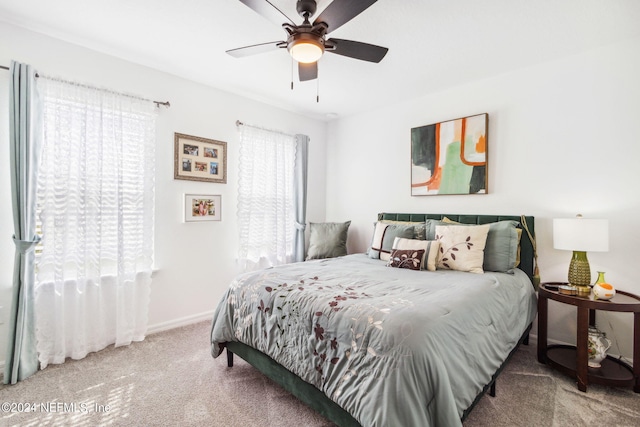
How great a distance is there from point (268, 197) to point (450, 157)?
225cm

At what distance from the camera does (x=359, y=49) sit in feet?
6.63

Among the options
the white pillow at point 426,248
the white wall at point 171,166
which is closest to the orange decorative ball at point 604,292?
the white pillow at point 426,248

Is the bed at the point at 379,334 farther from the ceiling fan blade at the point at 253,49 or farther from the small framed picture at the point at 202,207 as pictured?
the ceiling fan blade at the point at 253,49

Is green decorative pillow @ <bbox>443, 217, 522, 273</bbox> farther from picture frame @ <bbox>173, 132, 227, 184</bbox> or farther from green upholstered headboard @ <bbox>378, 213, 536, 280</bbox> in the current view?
picture frame @ <bbox>173, 132, 227, 184</bbox>

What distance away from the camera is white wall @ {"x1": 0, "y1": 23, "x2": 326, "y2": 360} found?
2232 millimetres

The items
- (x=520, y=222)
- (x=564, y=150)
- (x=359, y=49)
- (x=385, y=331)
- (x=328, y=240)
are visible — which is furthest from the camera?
(x=328, y=240)

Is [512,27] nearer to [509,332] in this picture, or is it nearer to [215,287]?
[509,332]

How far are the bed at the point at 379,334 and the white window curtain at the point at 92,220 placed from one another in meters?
1.12

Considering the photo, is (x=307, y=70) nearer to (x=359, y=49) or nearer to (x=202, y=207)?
(x=359, y=49)

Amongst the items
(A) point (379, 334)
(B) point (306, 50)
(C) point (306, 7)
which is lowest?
(A) point (379, 334)

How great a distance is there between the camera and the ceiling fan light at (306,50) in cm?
185

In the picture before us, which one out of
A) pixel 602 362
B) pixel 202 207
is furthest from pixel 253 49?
pixel 602 362

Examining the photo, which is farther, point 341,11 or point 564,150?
point 564,150

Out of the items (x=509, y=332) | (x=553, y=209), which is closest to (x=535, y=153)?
(x=553, y=209)
